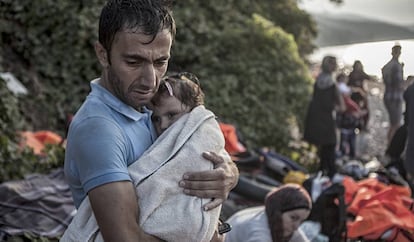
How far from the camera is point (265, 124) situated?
782 centimetres

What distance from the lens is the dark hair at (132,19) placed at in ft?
5.97

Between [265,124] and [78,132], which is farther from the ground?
[78,132]

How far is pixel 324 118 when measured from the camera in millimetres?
7758

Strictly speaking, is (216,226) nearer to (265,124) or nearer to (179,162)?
(179,162)

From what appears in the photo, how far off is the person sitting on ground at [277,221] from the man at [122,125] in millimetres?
1941

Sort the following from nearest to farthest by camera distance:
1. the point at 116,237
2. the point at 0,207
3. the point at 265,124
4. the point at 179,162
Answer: the point at 116,237, the point at 179,162, the point at 0,207, the point at 265,124

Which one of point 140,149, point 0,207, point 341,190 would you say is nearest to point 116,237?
point 140,149

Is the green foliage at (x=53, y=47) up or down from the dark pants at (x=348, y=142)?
up

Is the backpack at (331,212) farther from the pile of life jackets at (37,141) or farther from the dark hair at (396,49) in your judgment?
the pile of life jackets at (37,141)

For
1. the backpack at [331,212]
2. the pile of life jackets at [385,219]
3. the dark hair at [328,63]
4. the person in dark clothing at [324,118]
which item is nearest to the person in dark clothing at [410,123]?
the pile of life jackets at [385,219]

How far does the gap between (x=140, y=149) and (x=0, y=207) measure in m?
2.60

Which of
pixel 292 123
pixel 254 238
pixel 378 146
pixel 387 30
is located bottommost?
pixel 378 146

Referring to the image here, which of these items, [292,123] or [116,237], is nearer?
[116,237]

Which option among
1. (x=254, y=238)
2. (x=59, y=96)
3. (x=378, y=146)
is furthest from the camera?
(x=378, y=146)
